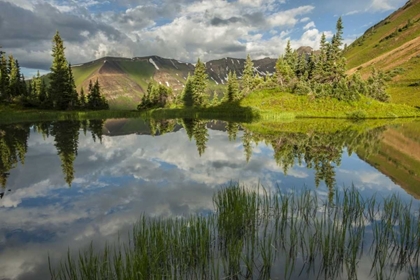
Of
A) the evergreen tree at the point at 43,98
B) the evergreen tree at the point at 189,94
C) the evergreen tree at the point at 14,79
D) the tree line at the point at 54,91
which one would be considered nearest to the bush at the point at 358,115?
the evergreen tree at the point at 189,94

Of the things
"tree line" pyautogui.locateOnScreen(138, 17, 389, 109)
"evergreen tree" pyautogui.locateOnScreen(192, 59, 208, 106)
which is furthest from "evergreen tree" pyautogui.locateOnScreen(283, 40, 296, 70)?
"evergreen tree" pyautogui.locateOnScreen(192, 59, 208, 106)

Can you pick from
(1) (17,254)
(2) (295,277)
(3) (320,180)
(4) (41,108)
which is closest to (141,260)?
(2) (295,277)

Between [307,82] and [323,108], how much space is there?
1258 cm

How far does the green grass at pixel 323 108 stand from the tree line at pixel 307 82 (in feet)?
6.98

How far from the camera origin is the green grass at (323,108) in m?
71.1

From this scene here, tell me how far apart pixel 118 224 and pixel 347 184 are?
1215 cm

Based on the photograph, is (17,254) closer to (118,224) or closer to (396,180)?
(118,224)

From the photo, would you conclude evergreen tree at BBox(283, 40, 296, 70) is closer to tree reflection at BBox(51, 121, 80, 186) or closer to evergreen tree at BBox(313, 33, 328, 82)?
evergreen tree at BBox(313, 33, 328, 82)

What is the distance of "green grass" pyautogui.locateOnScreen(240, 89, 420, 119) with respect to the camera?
7106cm

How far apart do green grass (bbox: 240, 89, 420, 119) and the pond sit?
4017cm

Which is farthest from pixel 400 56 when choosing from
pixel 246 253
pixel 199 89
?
pixel 246 253

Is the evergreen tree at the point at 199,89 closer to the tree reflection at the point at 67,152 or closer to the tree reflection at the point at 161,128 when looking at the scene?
the tree reflection at the point at 161,128

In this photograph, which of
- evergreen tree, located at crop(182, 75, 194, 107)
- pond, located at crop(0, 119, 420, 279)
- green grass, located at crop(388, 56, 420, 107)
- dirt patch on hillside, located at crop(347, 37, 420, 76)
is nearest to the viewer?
pond, located at crop(0, 119, 420, 279)

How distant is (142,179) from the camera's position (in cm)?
1758
